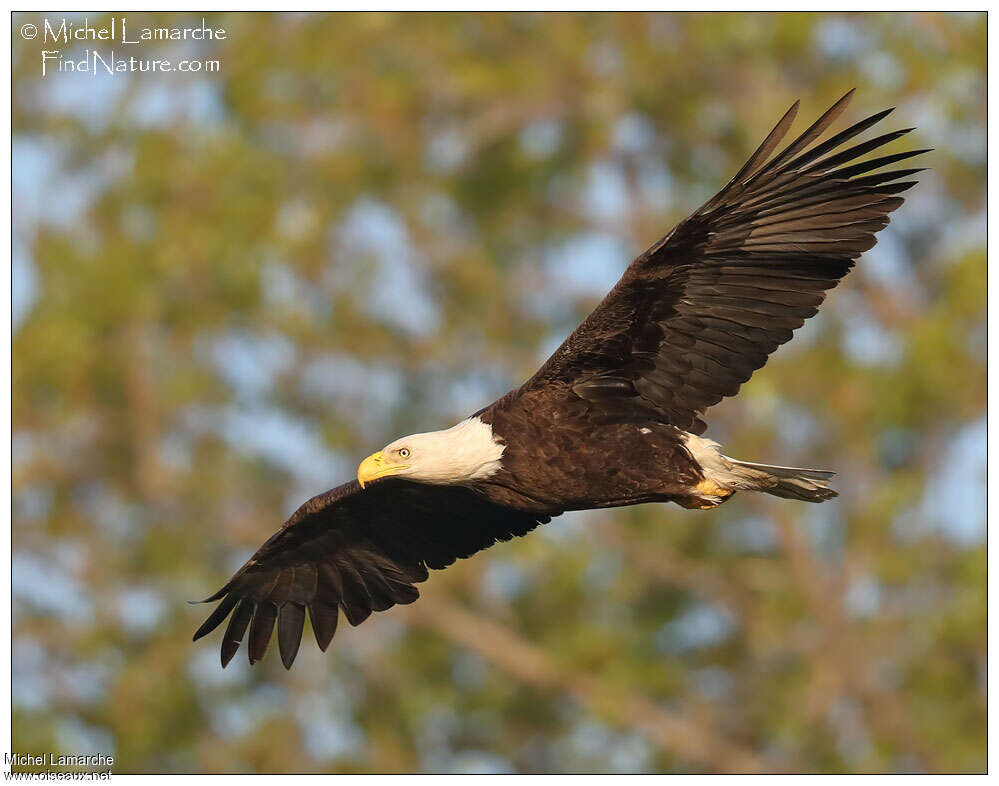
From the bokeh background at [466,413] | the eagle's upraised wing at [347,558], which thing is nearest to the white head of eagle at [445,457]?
the eagle's upraised wing at [347,558]

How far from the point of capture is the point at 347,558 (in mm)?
9148

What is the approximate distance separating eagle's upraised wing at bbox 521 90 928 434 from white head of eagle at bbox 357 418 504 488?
0.33m

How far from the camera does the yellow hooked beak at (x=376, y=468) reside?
758 centimetres

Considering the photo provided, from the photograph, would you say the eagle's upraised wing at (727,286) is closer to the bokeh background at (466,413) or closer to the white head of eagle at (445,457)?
the white head of eagle at (445,457)

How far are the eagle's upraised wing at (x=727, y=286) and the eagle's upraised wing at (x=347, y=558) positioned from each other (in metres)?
1.55

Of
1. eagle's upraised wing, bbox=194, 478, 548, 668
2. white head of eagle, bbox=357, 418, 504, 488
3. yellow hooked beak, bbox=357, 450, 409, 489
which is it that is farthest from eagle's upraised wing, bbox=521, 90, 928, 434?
eagle's upraised wing, bbox=194, 478, 548, 668

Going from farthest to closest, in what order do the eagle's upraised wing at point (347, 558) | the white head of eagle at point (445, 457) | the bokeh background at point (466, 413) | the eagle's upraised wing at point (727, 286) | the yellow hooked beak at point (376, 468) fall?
the bokeh background at point (466, 413)
the eagle's upraised wing at point (347, 558)
the yellow hooked beak at point (376, 468)
the white head of eagle at point (445, 457)
the eagle's upraised wing at point (727, 286)

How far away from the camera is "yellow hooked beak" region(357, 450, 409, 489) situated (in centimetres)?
758

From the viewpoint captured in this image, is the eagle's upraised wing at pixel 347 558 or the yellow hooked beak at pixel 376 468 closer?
the yellow hooked beak at pixel 376 468

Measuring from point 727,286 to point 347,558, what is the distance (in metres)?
3.02

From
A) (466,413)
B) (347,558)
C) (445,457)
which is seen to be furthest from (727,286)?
(466,413)

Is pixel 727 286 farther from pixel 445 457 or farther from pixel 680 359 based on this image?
pixel 445 457

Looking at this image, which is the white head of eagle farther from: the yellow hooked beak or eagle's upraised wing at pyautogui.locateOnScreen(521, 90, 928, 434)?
eagle's upraised wing at pyautogui.locateOnScreen(521, 90, 928, 434)

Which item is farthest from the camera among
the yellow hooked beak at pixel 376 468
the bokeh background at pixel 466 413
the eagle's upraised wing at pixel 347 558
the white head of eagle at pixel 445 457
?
the bokeh background at pixel 466 413
